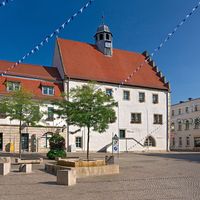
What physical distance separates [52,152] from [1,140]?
39.3 feet

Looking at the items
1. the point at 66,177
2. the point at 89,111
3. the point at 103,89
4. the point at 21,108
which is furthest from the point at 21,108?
the point at 103,89

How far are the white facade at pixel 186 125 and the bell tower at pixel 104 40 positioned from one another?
2569 centimetres

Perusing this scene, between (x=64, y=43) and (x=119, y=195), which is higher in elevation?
(x=64, y=43)

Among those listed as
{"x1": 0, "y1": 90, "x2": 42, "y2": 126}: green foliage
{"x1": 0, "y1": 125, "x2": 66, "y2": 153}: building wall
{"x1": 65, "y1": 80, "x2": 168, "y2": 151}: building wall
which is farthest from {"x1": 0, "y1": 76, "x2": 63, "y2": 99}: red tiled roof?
{"x1": 0, "y1": 90, "x2": 42, "y2": 126}: green foliage

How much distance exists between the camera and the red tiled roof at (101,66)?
1657 inches

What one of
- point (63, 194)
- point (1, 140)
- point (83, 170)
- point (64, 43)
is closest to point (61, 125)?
point (1, 140)

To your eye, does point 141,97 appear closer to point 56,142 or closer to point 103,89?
point 103,89

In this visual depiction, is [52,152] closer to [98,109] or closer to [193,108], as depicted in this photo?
[98,109]

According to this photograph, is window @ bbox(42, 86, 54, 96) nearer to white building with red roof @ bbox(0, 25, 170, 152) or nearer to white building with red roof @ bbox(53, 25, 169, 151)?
white building with red roof @ bbox(0, 25, 170, 152)

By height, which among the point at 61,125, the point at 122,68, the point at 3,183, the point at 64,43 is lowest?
the point at 3,183

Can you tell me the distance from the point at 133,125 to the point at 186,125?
29117mm

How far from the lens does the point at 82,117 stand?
24812 millimetres

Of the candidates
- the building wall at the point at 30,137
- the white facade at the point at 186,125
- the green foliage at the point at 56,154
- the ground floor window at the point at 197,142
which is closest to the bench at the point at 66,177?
the green foliage at the point at 56,154

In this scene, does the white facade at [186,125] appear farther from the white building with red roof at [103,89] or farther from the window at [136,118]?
the window at [136,118]
